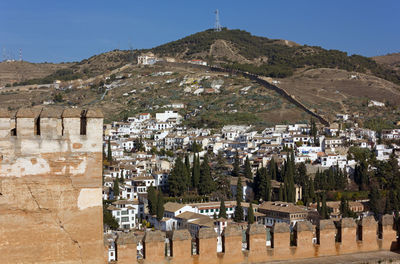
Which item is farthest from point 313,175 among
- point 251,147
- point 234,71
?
point 234,71

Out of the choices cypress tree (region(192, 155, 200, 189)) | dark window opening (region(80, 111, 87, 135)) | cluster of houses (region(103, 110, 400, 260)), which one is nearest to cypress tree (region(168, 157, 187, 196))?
cypress tree (region(192, 155, 200, 189))

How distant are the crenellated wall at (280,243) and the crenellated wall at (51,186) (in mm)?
460

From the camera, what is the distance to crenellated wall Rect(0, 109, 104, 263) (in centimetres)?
498

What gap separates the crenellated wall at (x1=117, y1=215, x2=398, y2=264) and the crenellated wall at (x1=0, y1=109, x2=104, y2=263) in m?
0.46

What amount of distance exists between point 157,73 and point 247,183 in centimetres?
5176

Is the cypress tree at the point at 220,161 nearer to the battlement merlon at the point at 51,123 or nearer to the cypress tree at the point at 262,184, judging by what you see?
the cypress tree at the point at 262,184

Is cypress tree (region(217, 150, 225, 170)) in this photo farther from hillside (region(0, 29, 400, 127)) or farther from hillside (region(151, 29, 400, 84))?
hillside (region(151, 29, 400, 84))

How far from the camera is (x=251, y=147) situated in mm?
51344

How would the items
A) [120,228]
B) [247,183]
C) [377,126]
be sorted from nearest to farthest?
[120,228]
[247,183]
[377,126]

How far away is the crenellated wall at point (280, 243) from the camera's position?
544cm

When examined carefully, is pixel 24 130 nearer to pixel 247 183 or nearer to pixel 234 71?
pixel 247 183

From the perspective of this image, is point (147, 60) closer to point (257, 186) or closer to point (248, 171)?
point (248, 171)

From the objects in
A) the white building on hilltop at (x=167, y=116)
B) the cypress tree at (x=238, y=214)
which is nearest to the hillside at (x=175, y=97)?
the white building on hilltop at (x=167, y=116)

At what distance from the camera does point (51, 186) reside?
16.8 feet
